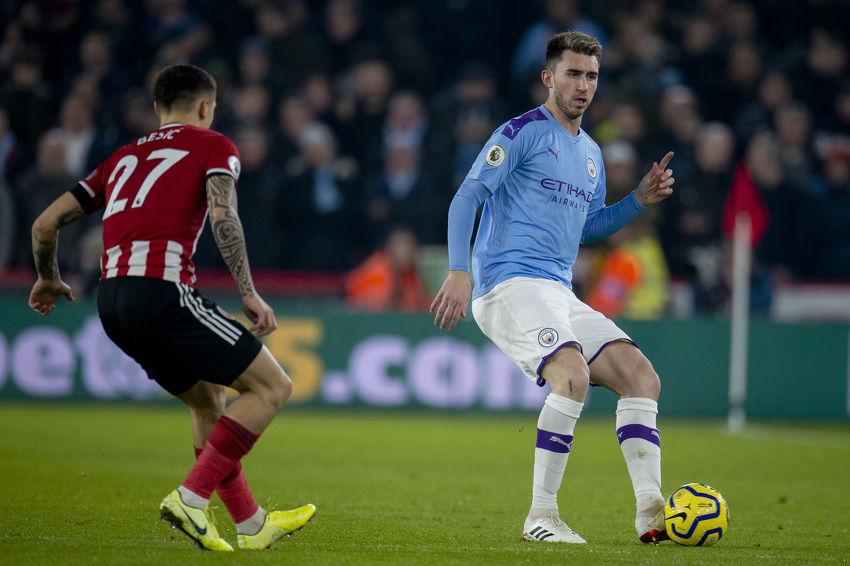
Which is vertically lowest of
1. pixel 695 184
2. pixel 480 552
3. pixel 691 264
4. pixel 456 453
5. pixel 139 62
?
pixel 456 453

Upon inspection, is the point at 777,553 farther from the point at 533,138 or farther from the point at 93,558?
the point at 93,558

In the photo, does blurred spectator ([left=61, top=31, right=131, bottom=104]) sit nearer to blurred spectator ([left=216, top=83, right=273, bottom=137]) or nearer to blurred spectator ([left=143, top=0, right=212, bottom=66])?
blurred spectator ([left=143, top=0, right=212, bottom=66])

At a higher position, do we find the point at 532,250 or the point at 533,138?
the point at 533,138

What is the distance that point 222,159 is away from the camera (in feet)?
13.8

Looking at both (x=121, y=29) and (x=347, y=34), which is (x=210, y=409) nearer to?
(x=347, y=34)

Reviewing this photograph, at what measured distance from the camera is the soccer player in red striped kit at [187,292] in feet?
13.5

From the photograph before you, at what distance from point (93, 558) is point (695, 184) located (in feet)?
34.8

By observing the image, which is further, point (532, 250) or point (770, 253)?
point (770, 253)

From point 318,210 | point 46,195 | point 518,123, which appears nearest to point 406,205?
point 318,210

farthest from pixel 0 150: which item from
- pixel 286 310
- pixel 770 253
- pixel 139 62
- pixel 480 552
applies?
pixel 480 552

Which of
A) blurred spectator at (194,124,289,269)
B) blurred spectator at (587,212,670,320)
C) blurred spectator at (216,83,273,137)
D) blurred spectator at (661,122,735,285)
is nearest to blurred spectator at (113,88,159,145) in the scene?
blurred spectator at (216,83,273,137)

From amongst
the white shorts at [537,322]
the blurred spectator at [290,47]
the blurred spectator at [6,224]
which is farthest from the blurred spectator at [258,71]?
the white shorts at [537,322]

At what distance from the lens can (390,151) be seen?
44.2ft

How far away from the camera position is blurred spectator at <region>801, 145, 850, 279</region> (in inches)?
524
